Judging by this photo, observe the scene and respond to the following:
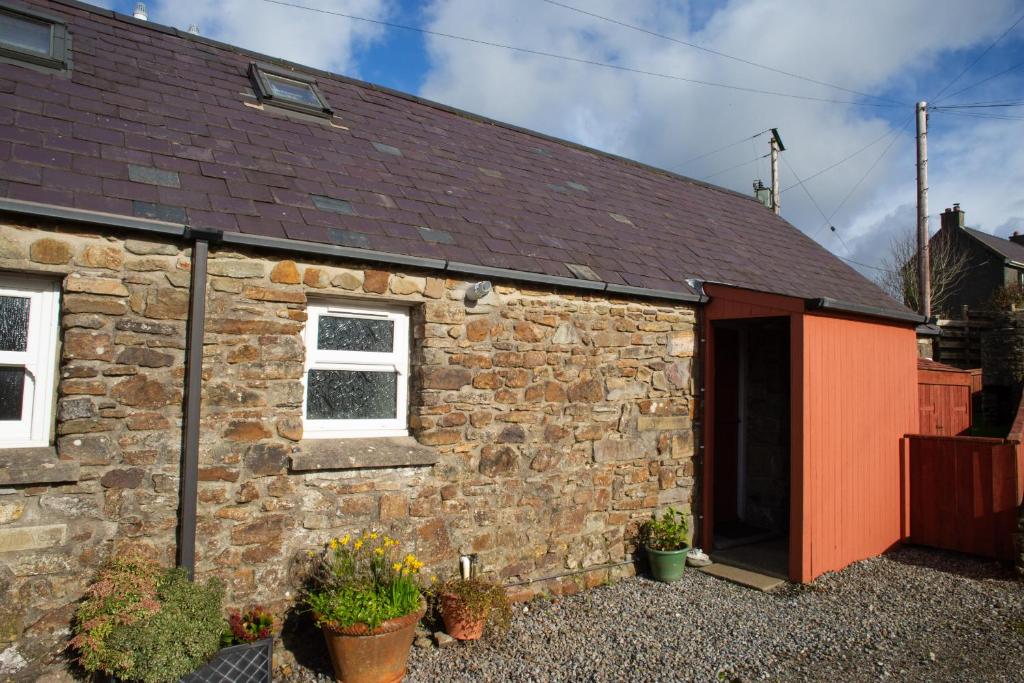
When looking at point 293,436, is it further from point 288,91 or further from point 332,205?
point 288,91

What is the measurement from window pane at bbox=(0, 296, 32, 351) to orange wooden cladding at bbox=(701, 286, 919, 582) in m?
5.94

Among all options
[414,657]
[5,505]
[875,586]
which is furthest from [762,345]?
[5,505]

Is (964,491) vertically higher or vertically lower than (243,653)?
higher

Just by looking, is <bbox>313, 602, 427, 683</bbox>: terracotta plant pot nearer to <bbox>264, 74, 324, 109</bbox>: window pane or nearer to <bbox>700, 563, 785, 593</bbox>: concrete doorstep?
<bbox>700, 563, 785, 593</bbox>: concrete doorstep

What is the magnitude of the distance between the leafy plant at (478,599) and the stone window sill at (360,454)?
933mm

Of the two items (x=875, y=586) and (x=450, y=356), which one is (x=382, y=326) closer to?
(x=450, y=356)

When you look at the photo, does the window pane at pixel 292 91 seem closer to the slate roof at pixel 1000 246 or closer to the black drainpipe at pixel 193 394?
the black drainpipe at pixel 193 394

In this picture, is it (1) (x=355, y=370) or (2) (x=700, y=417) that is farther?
(2) (x=700, y=417)

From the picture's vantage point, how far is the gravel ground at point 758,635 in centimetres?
484

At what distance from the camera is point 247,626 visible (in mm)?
4492

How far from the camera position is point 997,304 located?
1742 centimetres

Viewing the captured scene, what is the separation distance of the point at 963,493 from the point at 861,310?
2.43 m

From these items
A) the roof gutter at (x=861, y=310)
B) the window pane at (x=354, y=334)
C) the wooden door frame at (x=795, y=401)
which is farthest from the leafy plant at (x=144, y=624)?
the roof gutter at (x=861, y=310)

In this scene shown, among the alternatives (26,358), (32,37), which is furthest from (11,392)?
(32,37)
